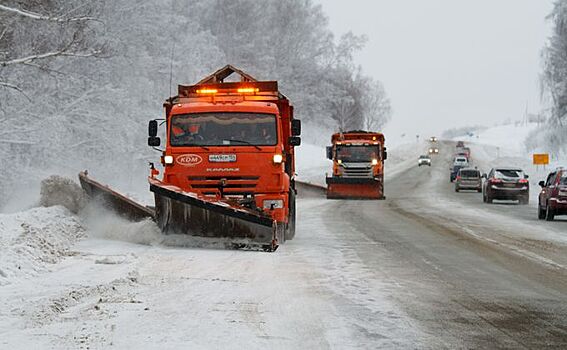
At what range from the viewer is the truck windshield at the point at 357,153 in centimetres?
3581

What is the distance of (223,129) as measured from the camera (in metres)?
14.2

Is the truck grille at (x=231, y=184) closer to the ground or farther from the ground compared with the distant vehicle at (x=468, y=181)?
farther from the ground

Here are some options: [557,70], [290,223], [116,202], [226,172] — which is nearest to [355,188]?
[557,70]

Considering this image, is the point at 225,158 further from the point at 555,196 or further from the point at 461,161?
the point at 461,161

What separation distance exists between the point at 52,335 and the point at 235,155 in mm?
7831

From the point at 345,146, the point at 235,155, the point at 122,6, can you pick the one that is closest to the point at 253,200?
the point at 235,155

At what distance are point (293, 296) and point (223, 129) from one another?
6276mm

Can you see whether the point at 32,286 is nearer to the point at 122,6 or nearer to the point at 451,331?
the point at 451,331

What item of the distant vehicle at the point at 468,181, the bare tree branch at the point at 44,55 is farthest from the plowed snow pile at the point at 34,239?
the distant vehicle at the point at 468,181

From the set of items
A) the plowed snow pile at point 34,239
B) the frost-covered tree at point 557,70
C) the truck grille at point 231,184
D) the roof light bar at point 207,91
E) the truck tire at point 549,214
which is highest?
the frost-covered tree at point 557,70

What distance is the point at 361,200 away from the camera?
1394 inches

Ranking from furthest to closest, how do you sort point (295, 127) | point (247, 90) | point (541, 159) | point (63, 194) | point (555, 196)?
point (541, 159), point (555, 196), point (63, 194), point (247, 90), point (295, 127)

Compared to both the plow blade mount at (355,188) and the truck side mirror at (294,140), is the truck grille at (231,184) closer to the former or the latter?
the truck side mirror at (294,140)

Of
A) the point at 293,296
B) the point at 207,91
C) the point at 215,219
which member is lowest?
the point at 293,296
